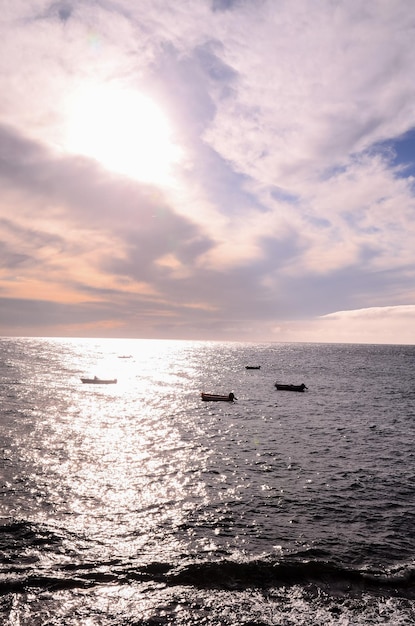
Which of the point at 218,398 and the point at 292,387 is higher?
the point at 292,387

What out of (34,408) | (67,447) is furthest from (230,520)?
(34,408)

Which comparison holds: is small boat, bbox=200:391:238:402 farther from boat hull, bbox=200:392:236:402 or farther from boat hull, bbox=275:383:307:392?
boat hull, bbox=275:383:307:392

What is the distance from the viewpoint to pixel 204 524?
80.6 feet

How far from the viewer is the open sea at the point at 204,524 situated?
16906mm

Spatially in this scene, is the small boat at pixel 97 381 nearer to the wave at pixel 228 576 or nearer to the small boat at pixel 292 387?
the small boat at pixel 292 387

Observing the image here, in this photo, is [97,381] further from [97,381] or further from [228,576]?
[228,576]

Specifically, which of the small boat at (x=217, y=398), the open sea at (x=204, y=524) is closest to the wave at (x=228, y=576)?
the open sea at (x=204, y=524)

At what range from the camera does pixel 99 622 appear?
51.4 feet

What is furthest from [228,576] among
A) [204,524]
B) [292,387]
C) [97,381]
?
[97,381]

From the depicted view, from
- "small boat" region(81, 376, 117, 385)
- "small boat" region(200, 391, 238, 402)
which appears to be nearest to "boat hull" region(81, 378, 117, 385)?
"small boat" region(81, 376, 117, 385)

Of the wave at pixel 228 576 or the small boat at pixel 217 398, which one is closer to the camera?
the wave at pixel 228 576

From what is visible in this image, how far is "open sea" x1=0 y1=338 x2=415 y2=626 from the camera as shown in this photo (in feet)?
55.5

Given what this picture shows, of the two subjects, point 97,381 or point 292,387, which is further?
point 97,381

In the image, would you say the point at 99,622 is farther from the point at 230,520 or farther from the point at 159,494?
the point at 159,494
